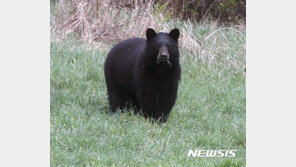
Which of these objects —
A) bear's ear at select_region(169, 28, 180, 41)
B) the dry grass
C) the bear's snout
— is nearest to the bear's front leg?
the bear's snout

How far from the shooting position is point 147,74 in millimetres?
6867

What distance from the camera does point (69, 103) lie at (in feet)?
24.8

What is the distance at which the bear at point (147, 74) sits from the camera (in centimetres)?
663

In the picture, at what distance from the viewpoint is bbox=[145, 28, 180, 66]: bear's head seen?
21.0 ft

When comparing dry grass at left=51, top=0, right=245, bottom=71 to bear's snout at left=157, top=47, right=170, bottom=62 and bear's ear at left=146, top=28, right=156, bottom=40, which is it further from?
bear's snout at left=157, top=47, right=170, bottom=62

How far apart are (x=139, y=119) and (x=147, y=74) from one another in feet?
2.43

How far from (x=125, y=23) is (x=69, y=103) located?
4146 millimetres

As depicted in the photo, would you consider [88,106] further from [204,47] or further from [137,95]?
[204,47]

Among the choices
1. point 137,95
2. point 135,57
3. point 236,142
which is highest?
point 135,57

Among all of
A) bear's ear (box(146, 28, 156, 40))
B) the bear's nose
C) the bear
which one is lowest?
the bear

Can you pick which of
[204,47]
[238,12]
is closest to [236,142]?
[204,47]

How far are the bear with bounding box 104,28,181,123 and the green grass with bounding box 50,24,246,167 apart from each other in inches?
12.2

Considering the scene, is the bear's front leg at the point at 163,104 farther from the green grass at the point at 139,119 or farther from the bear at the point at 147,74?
the green grass at the point at 139,119

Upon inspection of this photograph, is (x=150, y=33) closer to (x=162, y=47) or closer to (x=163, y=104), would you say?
(x=162, y=47)
